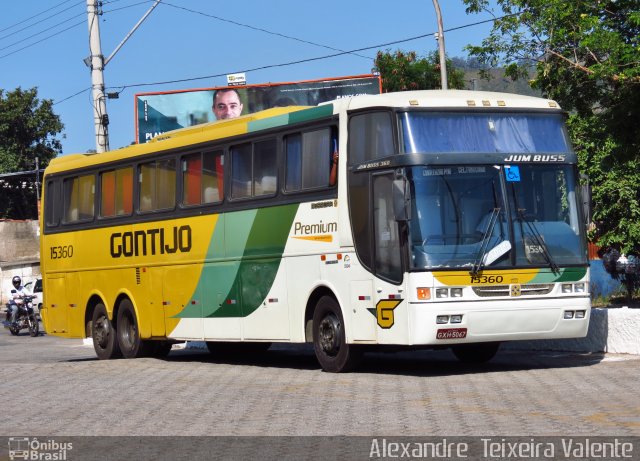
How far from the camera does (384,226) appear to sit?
15.9m

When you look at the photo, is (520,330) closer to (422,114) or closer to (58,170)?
(422,114)

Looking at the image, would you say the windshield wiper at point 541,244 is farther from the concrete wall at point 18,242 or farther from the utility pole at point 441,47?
the concrete wall at point 18,242

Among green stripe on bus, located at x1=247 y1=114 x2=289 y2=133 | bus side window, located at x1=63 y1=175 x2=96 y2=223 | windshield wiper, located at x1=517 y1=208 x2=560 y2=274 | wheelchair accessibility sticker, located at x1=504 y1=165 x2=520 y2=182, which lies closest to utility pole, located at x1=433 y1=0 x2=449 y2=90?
Result: bus side window, located at x1=63 y1=175 x2=96 y2=223

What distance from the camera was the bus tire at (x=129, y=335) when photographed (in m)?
22.7

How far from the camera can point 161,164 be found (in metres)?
21.7

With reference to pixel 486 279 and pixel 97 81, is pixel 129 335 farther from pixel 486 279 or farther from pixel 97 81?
pixel 97 81

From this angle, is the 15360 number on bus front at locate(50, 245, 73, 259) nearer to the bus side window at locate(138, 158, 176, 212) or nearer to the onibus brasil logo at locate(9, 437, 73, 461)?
the bus side window at locate(138, 158, 176, 212)

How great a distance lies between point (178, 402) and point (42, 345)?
20.9 metres

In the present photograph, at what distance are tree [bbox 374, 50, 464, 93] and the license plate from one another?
44.5m

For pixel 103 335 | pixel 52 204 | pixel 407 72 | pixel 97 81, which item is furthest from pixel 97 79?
pixel 407 72

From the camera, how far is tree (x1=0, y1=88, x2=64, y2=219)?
258ft

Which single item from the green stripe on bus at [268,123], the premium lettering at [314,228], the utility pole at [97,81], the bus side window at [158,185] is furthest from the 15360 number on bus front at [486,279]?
the utility pole at [97,81]

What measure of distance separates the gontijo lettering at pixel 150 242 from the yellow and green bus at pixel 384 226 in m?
0.10

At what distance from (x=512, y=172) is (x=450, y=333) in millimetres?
2245
